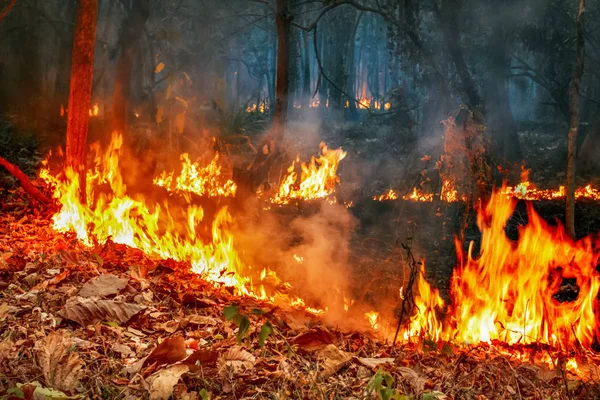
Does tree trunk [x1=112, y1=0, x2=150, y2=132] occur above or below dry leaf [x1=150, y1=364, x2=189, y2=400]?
above

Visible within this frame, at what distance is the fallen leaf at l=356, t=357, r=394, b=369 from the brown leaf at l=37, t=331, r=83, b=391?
1.82m

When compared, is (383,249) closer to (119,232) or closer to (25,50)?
(119,232)

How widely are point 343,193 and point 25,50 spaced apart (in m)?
13.9

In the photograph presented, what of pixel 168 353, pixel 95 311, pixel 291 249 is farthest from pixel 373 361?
pixel 291 249

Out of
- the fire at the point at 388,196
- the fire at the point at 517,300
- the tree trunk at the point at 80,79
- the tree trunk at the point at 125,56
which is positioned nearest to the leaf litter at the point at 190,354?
the fire at the point at 517,300

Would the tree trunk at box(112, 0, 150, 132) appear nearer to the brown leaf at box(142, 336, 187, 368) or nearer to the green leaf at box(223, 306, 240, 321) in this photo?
the green leaf at box(223, 306, 240, 321)

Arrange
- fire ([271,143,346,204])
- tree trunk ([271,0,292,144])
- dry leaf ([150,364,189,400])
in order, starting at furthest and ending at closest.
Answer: fire ([271,143,346,204])
tree trunk ([271,0,292,144])
dry leaf ([150,364,189,400])

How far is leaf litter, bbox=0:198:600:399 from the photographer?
3.21 meters

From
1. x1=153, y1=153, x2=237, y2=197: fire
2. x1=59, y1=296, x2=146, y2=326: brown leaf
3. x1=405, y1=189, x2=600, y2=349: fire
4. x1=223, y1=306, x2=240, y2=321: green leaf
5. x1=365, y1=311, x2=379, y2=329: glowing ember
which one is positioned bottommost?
x1=365, y1=311, x2=379, y2=329: glowing ember

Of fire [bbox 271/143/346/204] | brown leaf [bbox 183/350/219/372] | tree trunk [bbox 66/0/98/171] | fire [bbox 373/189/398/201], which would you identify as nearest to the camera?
brown leaf [bbox 183/350/219/372]

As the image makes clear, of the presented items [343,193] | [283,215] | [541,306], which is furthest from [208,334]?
[343,193]

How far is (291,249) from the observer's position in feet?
31.3

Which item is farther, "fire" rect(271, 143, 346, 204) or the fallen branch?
"fire" rect(271, 143, 346, 204)

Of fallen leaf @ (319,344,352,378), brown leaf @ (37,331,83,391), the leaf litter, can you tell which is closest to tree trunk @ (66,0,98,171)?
the leaf litter
